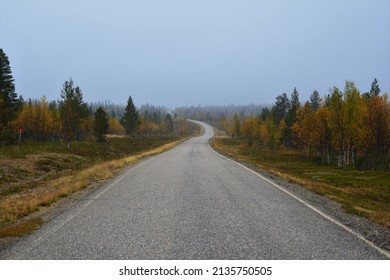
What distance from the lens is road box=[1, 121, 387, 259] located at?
5254 mm

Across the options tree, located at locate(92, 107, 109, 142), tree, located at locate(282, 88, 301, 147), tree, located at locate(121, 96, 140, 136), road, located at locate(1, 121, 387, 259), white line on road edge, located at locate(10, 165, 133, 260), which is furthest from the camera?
tree, located at locate(121, 96, 140, 136)

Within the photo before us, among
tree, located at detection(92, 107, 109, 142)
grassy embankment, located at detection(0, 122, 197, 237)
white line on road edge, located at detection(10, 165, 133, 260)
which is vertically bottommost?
grassy embankment, located at detection(0, 122, 197, 237)

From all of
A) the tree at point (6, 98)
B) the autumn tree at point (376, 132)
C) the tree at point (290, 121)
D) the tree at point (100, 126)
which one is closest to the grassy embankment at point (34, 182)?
the tree at point (6, 98)

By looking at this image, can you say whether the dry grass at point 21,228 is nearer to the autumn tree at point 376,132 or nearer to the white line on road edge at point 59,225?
the white line on road edge at point 59,225

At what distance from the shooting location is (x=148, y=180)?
1412 cm

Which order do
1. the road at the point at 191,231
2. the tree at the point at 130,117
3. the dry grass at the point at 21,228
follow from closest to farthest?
1. the road at the point at 191,231
2. the dry grass at the point at 21,228
3. the tree at the point at 130,117

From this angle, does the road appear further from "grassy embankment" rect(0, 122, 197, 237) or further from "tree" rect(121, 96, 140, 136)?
"tree" rect(121, 96, 140, 136)

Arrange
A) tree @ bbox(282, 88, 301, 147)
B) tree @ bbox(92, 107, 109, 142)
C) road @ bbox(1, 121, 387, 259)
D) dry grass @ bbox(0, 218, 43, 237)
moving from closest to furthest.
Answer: road @ bbox(1, 121, 387, 259) → dry grass @ bbox(0, 218, 43, 237) → tree @ bbox(92, 107, 109, 142) → tree @ bbox(282, 88, 301, 147)

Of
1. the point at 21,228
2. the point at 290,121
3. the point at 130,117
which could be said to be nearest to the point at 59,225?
the point at 21,228

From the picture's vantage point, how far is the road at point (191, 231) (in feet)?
17.2

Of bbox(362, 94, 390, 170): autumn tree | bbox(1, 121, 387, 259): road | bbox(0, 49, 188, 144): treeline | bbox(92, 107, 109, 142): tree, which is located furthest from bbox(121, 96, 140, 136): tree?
bbox(1, 121, 387, 259): road

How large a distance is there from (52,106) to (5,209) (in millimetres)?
92468

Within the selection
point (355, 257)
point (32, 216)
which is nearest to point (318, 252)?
point (355, 257)

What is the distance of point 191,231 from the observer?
6387 millimetres
